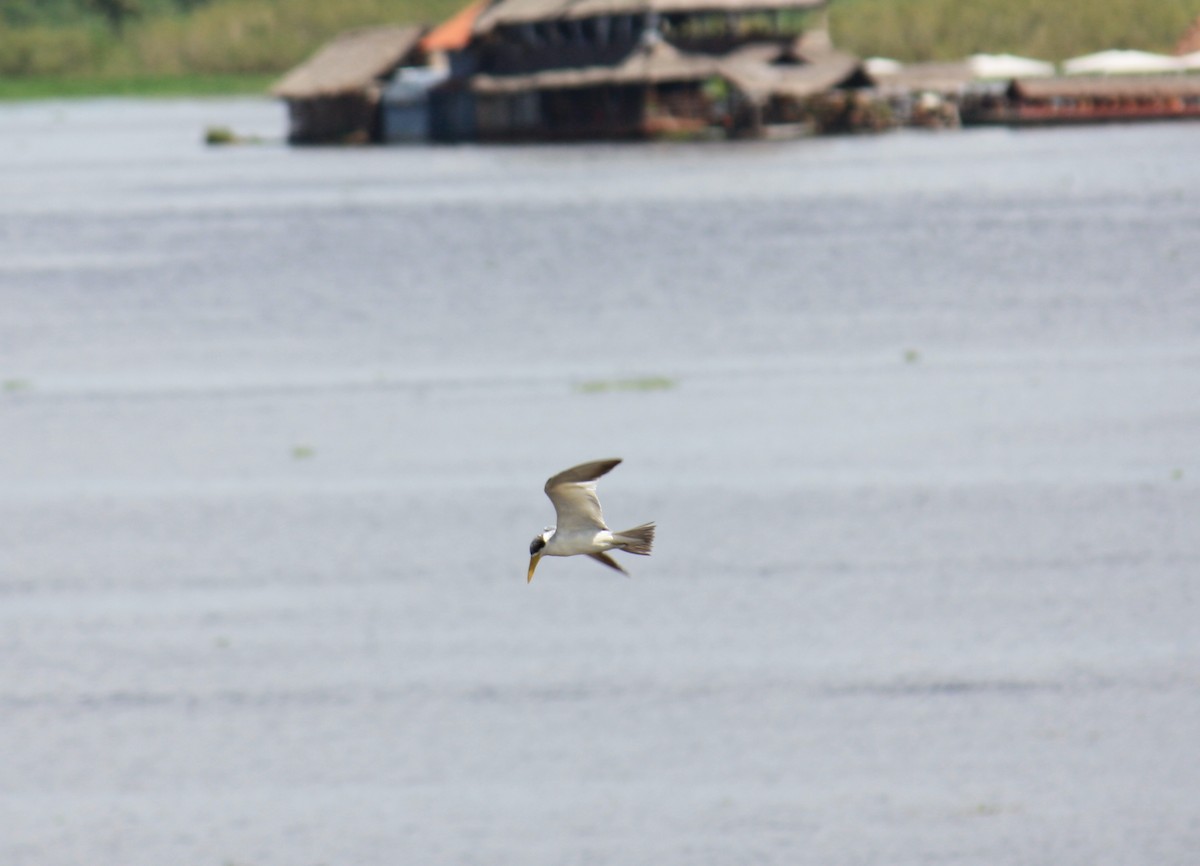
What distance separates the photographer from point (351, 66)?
131375 mm

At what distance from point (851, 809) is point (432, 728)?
980cm

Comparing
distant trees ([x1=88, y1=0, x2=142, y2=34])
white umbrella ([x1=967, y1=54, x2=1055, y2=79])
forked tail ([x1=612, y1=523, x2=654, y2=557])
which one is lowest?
distant trees ([x1=88, y1=0, x2=142, y2=34])

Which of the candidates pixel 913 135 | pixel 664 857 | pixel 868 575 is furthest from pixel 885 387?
pixel 913 135

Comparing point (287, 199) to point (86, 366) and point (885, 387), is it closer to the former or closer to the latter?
point (86, 366)

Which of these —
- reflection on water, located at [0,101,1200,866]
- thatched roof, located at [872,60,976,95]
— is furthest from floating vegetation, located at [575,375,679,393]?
thatched roof, located at [872,60,976,95]

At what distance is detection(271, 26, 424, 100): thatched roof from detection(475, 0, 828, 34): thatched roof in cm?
1293

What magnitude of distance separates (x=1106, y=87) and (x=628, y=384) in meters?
35.0

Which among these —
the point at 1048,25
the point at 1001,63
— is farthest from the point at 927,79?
the point at 1048,25

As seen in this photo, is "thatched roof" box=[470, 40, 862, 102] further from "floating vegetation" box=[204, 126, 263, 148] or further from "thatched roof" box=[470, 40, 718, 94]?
"floating vegetation" box=[204, 126, 263, 148]

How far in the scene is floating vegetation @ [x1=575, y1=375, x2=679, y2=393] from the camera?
6412cm

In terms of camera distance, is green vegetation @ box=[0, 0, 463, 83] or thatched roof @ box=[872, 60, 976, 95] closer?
thatched roof @ box=[872, 60, 976, 95]

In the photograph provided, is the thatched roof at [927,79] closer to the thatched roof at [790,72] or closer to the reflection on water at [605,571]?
the thatched roof at [790,72]

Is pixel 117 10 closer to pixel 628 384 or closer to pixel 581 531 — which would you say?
pixel 628 384

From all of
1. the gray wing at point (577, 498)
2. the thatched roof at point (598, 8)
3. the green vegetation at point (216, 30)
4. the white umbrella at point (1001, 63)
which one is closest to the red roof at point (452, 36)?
the thatched roof at point (598, 8)
